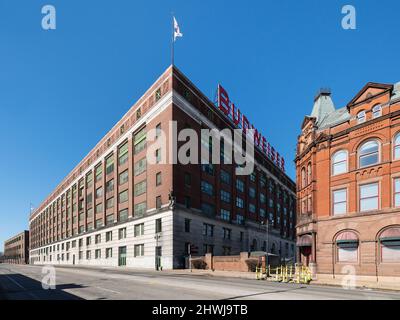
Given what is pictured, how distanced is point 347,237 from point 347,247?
2.95ft

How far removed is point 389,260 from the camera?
28.8 meters

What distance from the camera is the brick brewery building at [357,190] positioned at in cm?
2938

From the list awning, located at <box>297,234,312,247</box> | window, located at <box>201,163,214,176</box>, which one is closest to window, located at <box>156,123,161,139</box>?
window, located at <box>201,163,214,176</box>

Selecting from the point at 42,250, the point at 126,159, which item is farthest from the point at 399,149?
the point at 42,250

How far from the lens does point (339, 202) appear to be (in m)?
33.7

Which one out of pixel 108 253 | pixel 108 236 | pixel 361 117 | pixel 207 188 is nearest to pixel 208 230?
pixel 207 188

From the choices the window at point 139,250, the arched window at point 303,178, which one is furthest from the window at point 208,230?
the arched window at point 303,178

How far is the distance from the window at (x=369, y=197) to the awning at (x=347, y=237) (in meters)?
2.38

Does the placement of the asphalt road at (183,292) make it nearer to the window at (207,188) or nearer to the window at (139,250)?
the window at (139,250)

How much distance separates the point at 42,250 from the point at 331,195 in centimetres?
13216

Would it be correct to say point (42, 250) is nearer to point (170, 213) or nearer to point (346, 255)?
point (170, 213)

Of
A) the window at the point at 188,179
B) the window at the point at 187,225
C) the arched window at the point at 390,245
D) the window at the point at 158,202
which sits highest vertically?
the window at the point at 188,179

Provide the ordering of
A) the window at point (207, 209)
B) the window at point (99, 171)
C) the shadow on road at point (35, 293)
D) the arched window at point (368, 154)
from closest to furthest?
the shadow on road at point (35, 293) < the arched window at point (368, 154) < the window at point (207, 209) < the window at point (99, 171)
